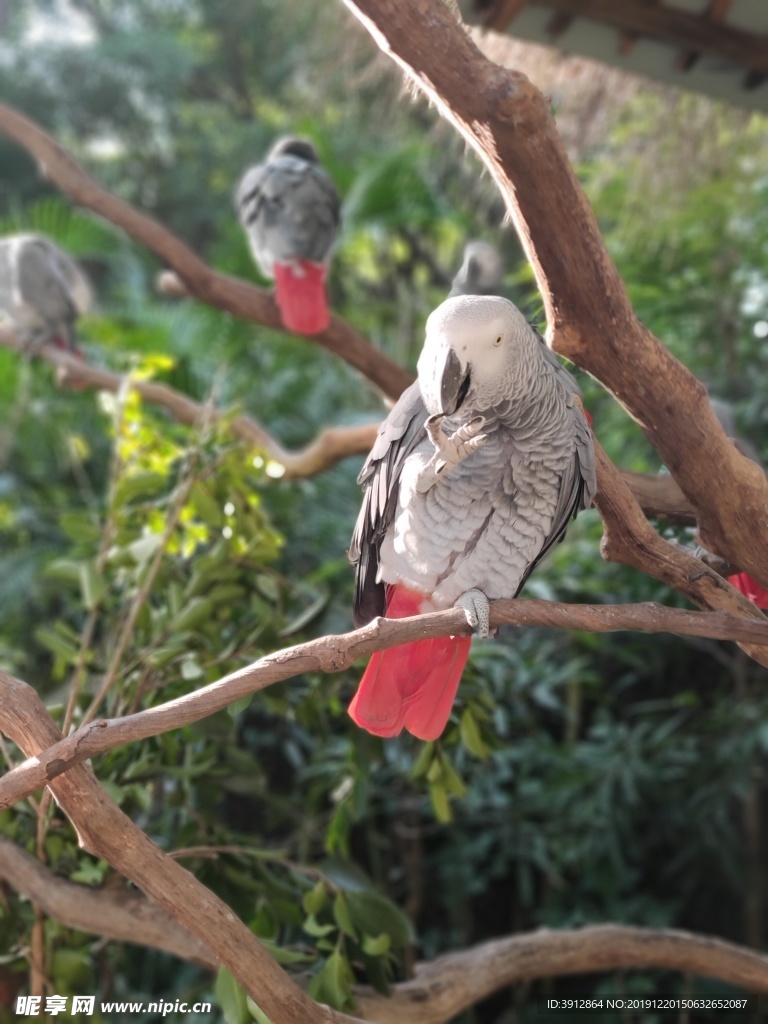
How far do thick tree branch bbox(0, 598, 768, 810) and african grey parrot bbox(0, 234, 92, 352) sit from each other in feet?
4.71

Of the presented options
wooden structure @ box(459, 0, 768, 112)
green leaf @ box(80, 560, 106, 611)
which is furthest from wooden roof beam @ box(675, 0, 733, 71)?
green leaf @ box(80, 560, 106, 611)

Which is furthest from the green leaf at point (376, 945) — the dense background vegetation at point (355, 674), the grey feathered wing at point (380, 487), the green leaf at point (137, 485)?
the green leaf at point (137, 485)

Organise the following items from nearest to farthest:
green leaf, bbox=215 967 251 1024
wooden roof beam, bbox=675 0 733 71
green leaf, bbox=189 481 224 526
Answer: green leaf, bbox=215 967 251 1024 → green leaf, bbox=189 481 224 526 → wooden roof beam, bbox=675 0 733 71

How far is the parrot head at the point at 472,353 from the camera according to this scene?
0.70m

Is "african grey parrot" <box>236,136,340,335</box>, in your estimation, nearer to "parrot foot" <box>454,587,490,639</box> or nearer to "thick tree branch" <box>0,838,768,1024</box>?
"parrot foot" <box>454,587,490,639</box>

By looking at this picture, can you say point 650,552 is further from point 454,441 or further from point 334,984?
point 334,984

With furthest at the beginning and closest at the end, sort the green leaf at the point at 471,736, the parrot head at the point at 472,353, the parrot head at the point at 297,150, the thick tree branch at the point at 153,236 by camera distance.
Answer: the parrot head at the point at 297,150
the thick tree branch at the point at 153,236
the green leaf at the point at 471,736
the parrot head at the point at 472,353

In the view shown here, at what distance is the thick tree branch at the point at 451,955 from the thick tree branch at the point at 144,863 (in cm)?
20

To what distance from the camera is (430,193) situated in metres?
2.80

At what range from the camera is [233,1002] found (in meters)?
0.92

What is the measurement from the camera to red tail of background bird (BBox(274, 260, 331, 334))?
162 centimetres

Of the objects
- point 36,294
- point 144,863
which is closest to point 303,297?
point 36,294

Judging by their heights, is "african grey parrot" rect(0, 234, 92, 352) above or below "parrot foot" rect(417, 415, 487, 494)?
below

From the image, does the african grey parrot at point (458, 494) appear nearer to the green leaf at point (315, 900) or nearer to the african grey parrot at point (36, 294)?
the green leaf at point (315, 900)
